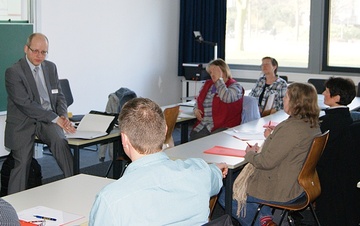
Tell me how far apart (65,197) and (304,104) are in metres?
1.85

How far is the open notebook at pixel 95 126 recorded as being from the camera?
4.82 meters

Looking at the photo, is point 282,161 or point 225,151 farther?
point 225,151

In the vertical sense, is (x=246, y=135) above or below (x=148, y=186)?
below

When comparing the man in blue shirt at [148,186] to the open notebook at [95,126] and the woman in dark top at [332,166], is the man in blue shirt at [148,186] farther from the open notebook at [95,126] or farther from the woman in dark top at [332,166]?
the open notebook at [95,126]

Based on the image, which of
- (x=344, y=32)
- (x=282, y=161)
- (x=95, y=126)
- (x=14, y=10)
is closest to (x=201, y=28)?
(x=344, y=32)

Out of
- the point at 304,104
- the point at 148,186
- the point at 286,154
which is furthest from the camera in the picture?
the point at 304,104

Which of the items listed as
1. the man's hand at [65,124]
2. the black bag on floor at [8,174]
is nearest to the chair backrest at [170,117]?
the man's hand at [65,124]

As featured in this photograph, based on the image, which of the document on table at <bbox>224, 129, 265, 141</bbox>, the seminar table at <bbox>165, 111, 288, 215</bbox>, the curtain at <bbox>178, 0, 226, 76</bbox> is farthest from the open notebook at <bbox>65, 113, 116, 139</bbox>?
the curtain at <bbox>178, 0, 226, 76</bbox>

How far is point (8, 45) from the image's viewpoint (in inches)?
263

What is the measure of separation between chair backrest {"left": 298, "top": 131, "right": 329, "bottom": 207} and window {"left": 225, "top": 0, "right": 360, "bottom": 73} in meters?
5.03

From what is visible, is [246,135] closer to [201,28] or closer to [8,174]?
[8,174]

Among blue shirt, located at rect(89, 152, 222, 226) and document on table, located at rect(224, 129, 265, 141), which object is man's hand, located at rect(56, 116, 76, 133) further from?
blue shirt, located at rect(89, 152, 222, 226)

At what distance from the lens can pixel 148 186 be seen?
6.69 ft

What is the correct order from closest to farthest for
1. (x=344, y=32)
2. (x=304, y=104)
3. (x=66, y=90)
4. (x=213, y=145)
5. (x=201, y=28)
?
(x=304, y=104), (x=213, y=145), (x=66, y=90), (x=344, y=32), (x=201, y=28)
